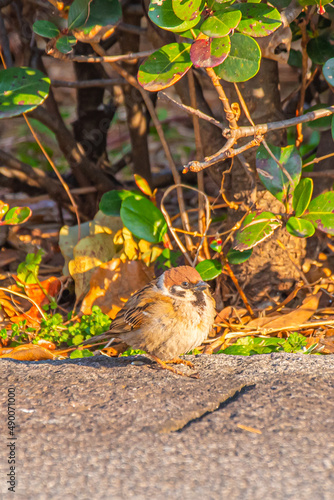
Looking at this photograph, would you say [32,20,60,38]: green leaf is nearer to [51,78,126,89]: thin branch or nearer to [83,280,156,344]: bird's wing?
[51,78,126,89]: thin branch

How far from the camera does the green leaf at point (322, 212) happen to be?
2826 mm

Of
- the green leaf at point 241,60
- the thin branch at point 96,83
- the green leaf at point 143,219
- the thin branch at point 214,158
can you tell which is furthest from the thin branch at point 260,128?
the thin branch at point 96,83

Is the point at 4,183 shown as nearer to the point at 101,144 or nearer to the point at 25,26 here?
the point at 101,144

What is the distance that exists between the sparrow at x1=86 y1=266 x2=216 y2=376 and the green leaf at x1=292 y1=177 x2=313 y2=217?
1.93 feet

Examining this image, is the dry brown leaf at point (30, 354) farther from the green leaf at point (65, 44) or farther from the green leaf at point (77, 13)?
the green leaf at point (77, 13)

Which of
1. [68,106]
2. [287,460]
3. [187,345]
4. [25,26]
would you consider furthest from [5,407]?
[68,106]

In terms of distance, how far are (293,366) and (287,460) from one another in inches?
32.7

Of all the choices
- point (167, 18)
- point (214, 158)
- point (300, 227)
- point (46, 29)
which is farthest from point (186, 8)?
point (300, 227)

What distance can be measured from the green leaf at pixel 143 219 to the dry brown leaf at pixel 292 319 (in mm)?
718

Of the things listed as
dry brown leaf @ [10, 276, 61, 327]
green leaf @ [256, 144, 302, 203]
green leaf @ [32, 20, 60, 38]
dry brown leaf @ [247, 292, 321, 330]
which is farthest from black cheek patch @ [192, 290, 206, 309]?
green leaf @ [32, 20, 60, 38]

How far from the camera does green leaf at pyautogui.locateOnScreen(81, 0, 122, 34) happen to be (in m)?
2.98

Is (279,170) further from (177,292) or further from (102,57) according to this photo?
(102,57)

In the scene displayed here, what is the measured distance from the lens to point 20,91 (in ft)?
9.96

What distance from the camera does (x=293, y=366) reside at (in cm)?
254
